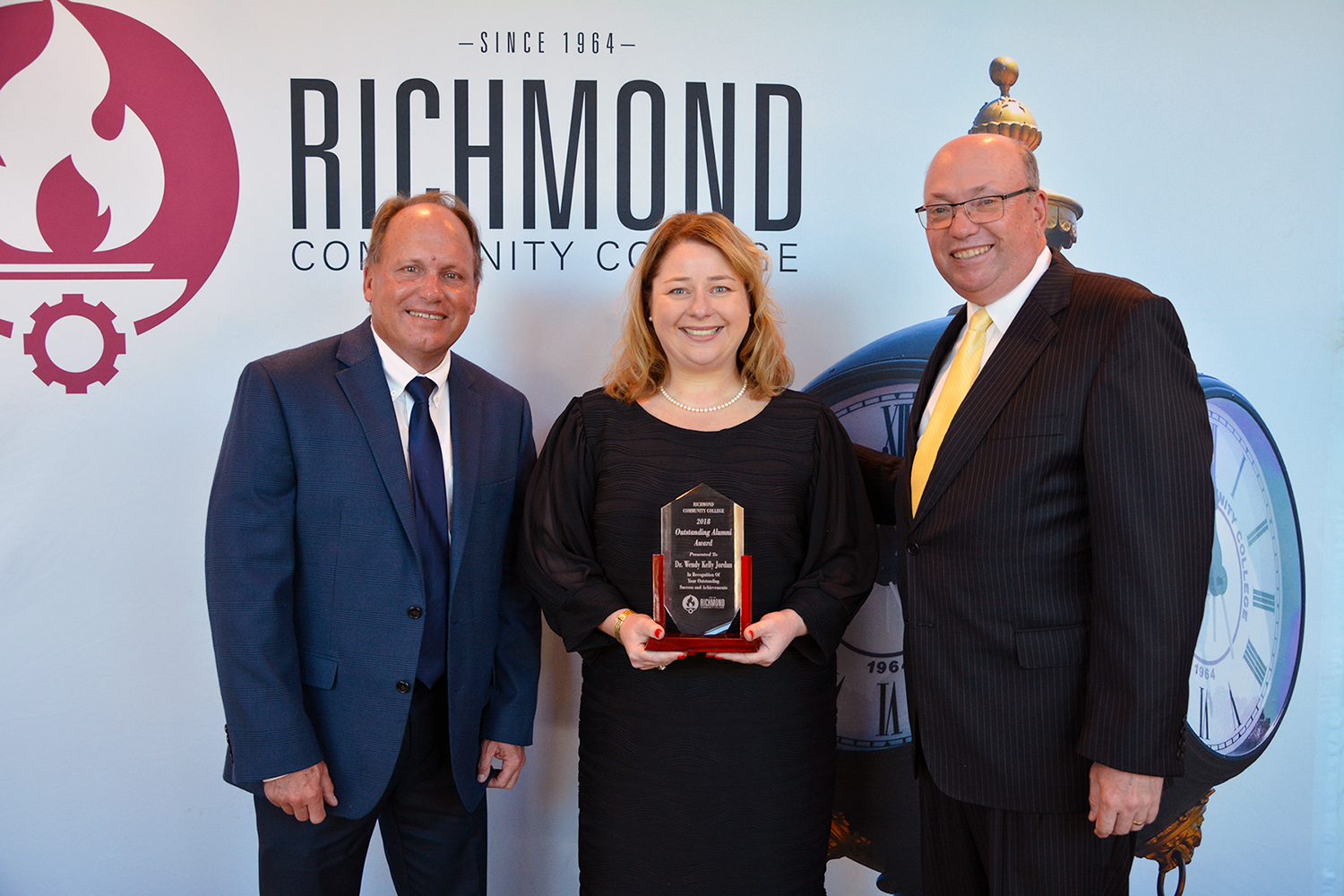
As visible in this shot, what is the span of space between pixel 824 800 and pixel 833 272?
61.1 inches

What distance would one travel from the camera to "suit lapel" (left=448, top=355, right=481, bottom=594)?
1894 millimetres

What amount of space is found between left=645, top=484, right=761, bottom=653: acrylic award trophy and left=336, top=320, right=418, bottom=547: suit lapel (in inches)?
22.3

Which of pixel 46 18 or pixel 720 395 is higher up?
pixel 46 18

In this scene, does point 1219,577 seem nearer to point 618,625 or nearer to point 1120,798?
point 1120,798

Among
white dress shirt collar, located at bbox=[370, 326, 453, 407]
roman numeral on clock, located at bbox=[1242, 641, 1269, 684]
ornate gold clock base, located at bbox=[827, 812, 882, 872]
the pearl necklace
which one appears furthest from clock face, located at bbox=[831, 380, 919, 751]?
white dress shirt collar, located at bbox=[370, 326, 453, 407]

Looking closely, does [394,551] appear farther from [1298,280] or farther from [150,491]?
[1298,280]

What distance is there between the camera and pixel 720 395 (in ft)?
6.56

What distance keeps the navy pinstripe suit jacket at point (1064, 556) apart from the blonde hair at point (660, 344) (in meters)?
0.52

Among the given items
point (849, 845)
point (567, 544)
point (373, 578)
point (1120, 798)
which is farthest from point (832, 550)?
point (849, 845)

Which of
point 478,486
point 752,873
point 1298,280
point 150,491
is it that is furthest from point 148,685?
point 1298,280

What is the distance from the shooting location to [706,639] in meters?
1.72

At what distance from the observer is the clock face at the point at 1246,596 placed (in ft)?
8.46

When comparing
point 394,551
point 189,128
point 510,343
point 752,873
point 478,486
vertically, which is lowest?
point 752,873

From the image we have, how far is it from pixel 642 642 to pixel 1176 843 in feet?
6.84
